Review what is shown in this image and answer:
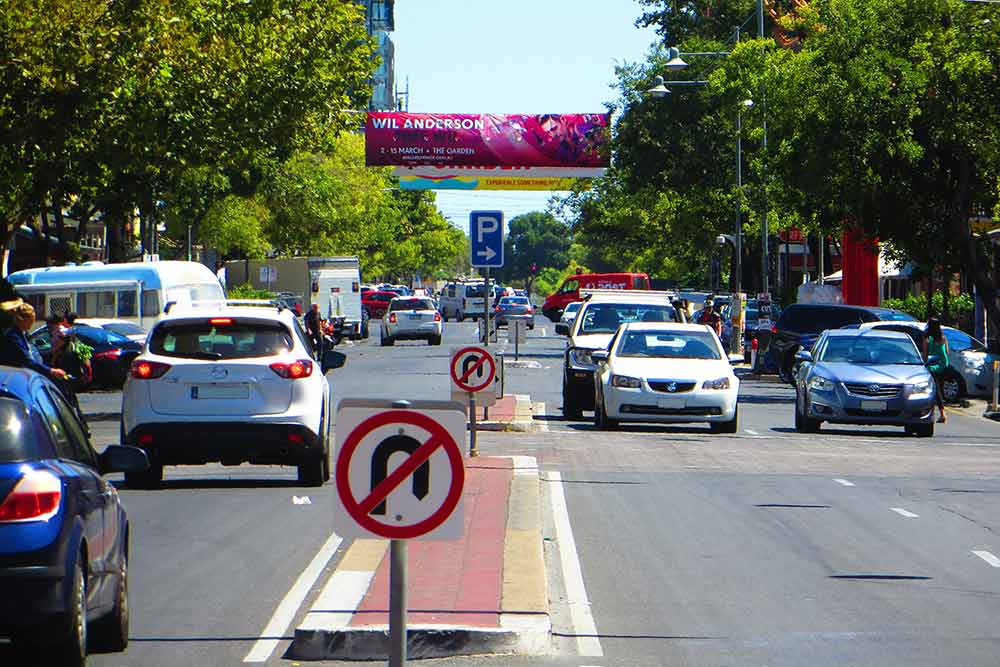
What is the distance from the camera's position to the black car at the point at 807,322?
4044cm

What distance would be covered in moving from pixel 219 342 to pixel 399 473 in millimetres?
10556

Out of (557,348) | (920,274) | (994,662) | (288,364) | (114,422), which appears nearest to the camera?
(994,662)

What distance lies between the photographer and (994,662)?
9023 millimetres

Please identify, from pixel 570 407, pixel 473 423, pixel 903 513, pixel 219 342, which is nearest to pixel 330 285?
pixel 570 407

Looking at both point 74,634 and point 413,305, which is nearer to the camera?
point 74,634

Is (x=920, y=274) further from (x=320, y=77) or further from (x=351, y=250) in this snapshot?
(x=351, y=250)

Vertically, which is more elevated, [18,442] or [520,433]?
[18,442]

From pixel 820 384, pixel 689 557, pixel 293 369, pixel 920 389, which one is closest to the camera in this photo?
pixel 689 557

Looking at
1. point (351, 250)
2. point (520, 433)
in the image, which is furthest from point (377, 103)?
point (520, 433)

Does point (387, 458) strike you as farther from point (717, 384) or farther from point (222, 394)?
point (717, 384)

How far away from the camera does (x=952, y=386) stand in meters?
37.4

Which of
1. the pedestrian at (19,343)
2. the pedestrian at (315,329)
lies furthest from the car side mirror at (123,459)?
the pedestrian at (315,329)

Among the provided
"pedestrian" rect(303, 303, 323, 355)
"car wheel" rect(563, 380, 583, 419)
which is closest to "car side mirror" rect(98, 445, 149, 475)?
"car wheel" rect(563, 380, 583, 419)

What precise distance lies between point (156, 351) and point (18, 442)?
9.40 m
